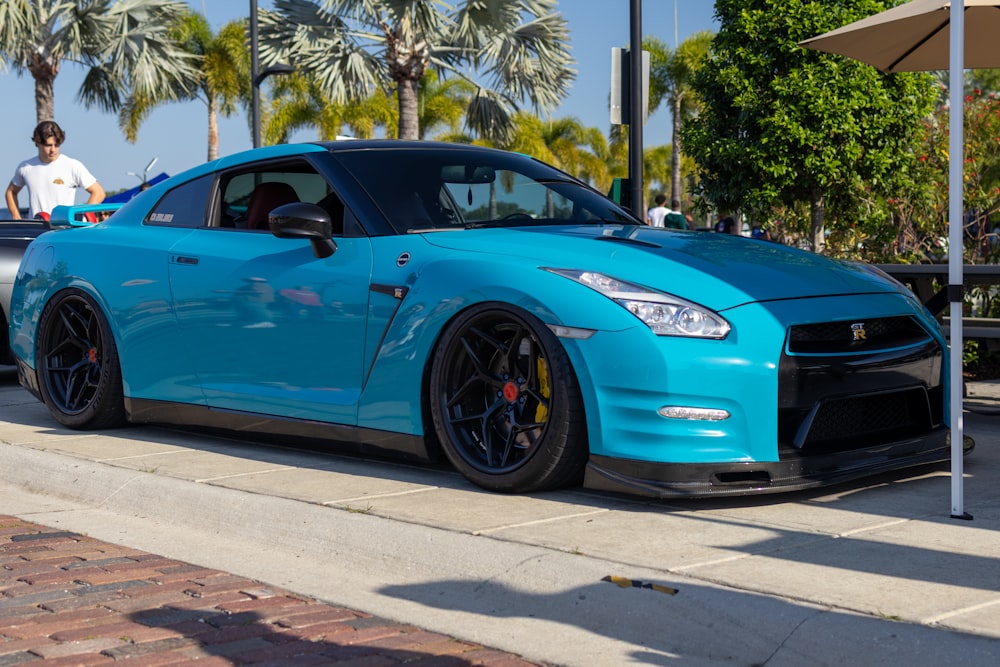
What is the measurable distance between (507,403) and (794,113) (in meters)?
9.17

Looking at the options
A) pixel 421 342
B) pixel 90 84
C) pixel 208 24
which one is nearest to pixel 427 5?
pixel 90 84

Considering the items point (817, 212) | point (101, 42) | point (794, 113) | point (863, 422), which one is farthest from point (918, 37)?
point (101, 42)

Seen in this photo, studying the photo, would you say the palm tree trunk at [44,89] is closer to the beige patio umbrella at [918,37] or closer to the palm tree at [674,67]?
the palm tree at [674,67]

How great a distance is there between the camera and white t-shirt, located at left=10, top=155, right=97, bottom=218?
1104 centimetres

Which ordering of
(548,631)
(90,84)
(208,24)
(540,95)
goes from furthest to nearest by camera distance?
(208,24), (90,84), (540,95), (548,631)

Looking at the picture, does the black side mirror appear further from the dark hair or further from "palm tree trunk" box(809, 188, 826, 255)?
Result: "palm tree trunk" box(809, 188, 826, 255)

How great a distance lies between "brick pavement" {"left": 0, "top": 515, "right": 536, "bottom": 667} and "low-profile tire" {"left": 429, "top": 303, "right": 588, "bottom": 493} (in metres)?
1.07

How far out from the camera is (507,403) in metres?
4.85

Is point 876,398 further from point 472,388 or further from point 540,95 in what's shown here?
point 540,95

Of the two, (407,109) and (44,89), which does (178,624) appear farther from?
(44,89)

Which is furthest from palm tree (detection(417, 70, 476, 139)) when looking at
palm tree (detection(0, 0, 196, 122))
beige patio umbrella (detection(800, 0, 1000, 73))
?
beige patio umbrella (detection(800, 0, 1000, 73))

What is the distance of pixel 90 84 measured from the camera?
33594 mm

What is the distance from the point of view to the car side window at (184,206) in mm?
6348

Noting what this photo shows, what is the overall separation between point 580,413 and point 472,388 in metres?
0.54
